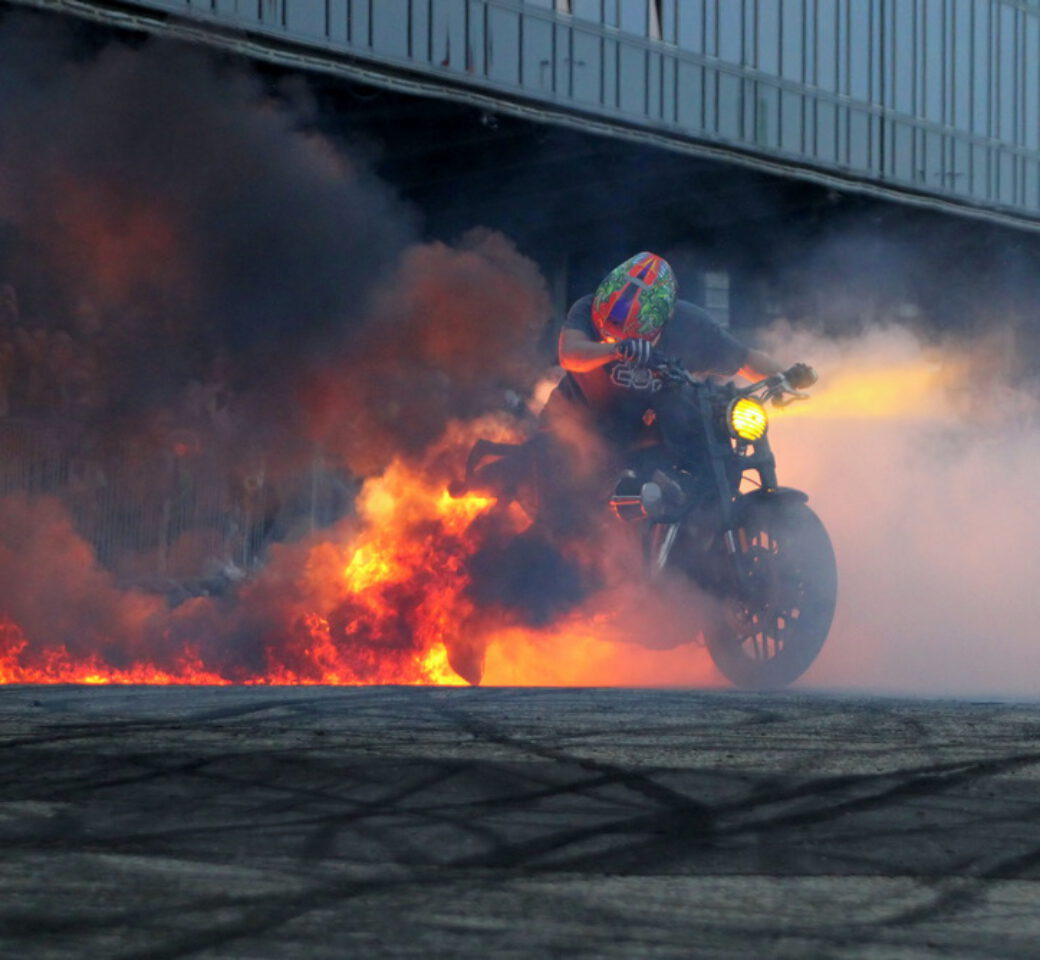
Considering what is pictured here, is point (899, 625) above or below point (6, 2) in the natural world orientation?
below

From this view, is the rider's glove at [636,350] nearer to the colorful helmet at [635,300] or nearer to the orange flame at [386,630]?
the colorful helmet at [635,300]

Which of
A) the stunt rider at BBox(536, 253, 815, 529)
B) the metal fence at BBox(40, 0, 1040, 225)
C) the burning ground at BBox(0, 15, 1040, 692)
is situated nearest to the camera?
the stunt rider at BBox(536, 253, 815, 529)

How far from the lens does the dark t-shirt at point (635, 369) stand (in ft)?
29.3

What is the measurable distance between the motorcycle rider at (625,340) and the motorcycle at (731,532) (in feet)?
0.49

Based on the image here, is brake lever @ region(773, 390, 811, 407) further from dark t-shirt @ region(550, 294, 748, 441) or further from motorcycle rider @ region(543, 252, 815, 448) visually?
dark t-shirt @ region(550, 294, 748, 441)

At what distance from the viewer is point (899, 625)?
1136 cm

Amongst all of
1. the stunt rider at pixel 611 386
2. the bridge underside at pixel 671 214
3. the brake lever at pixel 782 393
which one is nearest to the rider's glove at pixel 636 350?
the stunt rider at pixel 611 386

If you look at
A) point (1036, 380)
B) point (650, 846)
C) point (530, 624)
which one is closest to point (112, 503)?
point (530, 624)

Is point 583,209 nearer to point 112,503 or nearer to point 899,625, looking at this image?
point 112,503

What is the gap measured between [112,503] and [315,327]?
3.78m

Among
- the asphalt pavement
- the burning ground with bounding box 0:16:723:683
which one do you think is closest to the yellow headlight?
the burning ground with bounding box 0:16:723:683

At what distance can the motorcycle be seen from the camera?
344 inches

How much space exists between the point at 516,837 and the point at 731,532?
498 centimetres

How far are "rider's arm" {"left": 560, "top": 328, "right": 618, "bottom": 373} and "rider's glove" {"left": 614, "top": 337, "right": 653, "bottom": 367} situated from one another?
0.37 feet
